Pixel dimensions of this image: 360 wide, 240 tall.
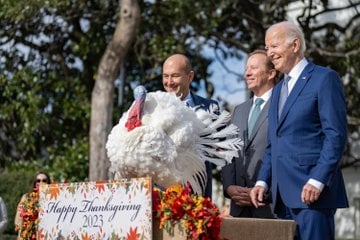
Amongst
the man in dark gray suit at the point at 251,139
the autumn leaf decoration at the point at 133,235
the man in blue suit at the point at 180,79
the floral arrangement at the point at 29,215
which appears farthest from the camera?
the man in blue suit at the point at 180,79

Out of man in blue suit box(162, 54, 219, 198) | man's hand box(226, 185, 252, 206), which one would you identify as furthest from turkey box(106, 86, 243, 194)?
man in blue suit box(162, 54, 219, 198)

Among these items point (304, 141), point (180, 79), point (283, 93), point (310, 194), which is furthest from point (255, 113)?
point (310, 194)

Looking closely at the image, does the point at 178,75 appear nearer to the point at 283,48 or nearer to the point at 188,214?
the point at 283,48

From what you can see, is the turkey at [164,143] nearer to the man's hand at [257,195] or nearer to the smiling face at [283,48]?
the man's hand at [257,195]

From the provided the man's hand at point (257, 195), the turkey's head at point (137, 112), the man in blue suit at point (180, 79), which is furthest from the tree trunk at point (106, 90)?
the turkey's head at point (137, 112)

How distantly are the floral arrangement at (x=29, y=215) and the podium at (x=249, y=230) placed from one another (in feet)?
2.99

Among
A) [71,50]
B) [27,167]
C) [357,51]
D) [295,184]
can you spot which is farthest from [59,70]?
[295,184]

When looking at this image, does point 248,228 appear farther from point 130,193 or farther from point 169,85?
point 169,85

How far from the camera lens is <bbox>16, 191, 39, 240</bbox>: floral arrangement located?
180 inches

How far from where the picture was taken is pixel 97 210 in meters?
4.10

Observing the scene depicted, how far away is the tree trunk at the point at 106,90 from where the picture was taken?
41.8 ft

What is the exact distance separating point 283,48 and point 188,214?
1.33 meters

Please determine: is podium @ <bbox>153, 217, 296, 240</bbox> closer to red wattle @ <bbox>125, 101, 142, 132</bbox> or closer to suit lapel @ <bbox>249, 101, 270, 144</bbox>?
red wattle @ <bbox>125, 101, 142, 132</bbox>

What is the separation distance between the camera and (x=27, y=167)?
1572 cm
